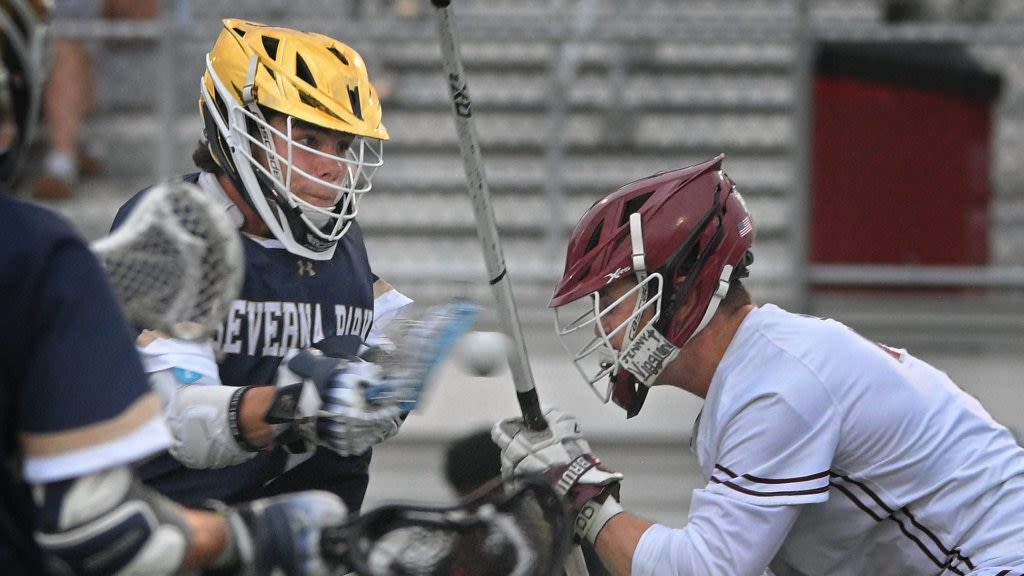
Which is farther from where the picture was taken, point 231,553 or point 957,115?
point 957,115

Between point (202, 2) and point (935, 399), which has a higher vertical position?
point (202, 2)

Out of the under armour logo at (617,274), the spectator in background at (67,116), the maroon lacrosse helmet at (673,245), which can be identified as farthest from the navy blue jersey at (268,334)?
the spectator in background at (67,116)

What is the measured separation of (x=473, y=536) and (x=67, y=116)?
4.91m

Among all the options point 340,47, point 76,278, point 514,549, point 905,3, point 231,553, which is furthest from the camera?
point 905,3

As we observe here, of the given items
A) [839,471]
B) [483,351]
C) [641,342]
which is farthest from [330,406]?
[839,471]

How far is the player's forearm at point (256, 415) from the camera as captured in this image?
8.18ft

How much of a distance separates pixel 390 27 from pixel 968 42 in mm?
2576

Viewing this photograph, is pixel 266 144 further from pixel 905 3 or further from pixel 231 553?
pixel 905 3

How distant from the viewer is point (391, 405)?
2.45 metres

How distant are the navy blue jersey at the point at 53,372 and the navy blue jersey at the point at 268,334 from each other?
1.00 m

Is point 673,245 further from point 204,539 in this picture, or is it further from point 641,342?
point 204,539

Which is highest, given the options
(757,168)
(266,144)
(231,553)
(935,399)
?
(266,144)

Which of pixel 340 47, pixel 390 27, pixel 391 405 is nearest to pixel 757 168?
pixel 390 27

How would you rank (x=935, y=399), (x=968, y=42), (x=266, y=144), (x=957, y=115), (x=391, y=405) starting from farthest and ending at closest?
(x=957, y=115) → (x=968, y=42) → (x=266, y=144) → (x=935, y=399) → (x=391, y=405)
